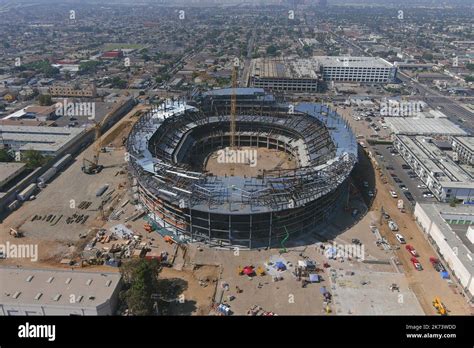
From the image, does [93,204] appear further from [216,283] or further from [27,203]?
[216,283]

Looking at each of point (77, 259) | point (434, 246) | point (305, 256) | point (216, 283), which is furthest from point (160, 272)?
point (434, 246)

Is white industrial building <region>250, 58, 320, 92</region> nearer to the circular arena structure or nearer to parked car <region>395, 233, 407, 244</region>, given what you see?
the circular arena structure

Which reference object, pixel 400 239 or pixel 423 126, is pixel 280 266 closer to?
pixel 400 239

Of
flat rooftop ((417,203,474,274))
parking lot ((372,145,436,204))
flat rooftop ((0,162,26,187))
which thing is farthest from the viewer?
parking lot ((372,145,436,204))

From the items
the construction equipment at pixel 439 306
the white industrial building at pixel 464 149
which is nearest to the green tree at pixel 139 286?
the construction equipment at pixel 439 306

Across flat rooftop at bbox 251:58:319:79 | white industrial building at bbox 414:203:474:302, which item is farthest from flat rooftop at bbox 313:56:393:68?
white industrial building at bbox 414:203:474:302

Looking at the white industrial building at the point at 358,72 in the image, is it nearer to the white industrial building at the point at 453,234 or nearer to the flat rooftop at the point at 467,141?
the flat rooftop at the point at 467,141
